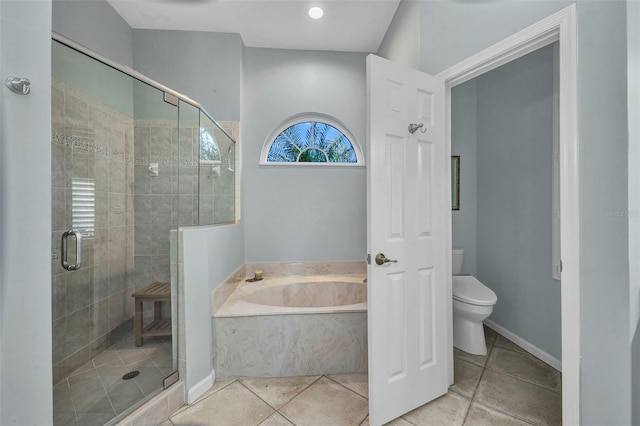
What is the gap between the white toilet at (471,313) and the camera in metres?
1.98

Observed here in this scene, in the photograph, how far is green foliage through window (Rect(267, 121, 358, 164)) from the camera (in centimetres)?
280

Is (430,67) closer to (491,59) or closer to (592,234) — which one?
(491,59)

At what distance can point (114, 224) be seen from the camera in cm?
163

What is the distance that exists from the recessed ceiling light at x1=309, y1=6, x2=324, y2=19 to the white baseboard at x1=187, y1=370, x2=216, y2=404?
2.96 m

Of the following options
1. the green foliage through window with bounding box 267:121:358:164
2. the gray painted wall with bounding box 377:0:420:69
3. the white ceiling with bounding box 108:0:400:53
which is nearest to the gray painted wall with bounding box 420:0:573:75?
the gray painted wall with bounding box 377:0:420:69

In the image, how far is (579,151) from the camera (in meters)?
1.11

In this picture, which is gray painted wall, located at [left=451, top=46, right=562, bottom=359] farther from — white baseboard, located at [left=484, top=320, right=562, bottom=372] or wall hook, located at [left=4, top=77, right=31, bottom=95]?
wall hook, located at [left=4, top=77, right=31, bottom=95]

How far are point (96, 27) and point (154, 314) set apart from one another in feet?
7.56

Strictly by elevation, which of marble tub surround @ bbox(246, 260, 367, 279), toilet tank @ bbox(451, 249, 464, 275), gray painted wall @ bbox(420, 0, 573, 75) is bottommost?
marble tub surround @ bbox(246, 260, 367, 279)

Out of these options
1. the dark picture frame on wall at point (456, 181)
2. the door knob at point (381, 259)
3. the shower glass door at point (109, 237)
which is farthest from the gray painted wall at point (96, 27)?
the dark picture frame on wall at point (456, 181)

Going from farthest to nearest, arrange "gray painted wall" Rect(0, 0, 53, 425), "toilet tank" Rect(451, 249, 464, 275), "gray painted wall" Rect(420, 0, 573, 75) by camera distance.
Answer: "toilet tank" Rect(451, 249, 464, 275) < "gray painted wall" Rect(420, 0, 573, 75) < "gray painted wall" Rect(0, 0, 53, 425)

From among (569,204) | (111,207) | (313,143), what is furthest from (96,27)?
(569,204)

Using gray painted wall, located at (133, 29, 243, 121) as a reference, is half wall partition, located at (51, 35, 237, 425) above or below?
below

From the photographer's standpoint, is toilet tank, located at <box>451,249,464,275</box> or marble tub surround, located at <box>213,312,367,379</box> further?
toilet tank, located at <box>451,249,464,275</box>
